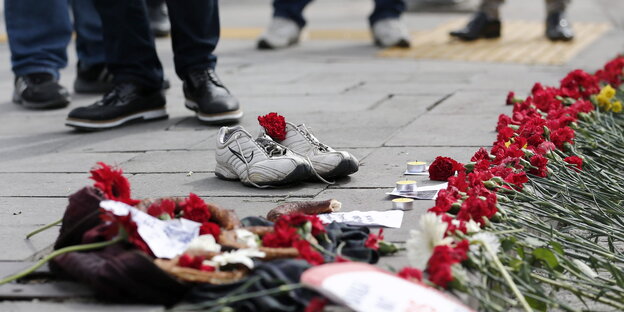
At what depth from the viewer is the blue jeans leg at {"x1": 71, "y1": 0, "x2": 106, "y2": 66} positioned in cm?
440

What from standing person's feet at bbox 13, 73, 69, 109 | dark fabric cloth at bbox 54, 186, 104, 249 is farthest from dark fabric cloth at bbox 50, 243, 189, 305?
standing person's feet at bbox 13, 73, 69, 109

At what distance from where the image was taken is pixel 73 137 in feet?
11.1

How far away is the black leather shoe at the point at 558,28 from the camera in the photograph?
587 cm

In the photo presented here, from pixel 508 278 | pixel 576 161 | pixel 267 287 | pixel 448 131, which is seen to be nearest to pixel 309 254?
pixel 267 287

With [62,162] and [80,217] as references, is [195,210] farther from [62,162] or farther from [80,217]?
[62,162]

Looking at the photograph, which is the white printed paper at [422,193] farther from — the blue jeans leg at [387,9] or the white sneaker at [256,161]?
the blue jeans leg at [387,9]

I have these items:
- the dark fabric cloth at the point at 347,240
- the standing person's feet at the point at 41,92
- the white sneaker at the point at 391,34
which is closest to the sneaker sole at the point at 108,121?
the standing person's feet at the point at 41,92

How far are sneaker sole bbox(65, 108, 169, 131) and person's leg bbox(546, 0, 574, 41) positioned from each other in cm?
301

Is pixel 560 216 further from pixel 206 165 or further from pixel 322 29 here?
pixel 322 29

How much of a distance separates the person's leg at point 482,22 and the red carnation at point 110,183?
4.40 m

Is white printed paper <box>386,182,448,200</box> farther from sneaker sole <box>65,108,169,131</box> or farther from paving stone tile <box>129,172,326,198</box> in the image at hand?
sneaker sole <box>65,108,169,131</box>

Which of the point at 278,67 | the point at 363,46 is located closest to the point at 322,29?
the point at 363,46

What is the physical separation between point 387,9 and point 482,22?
2.06 ft

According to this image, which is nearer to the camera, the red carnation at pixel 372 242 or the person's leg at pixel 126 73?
the red carnation at pixel 372 242
